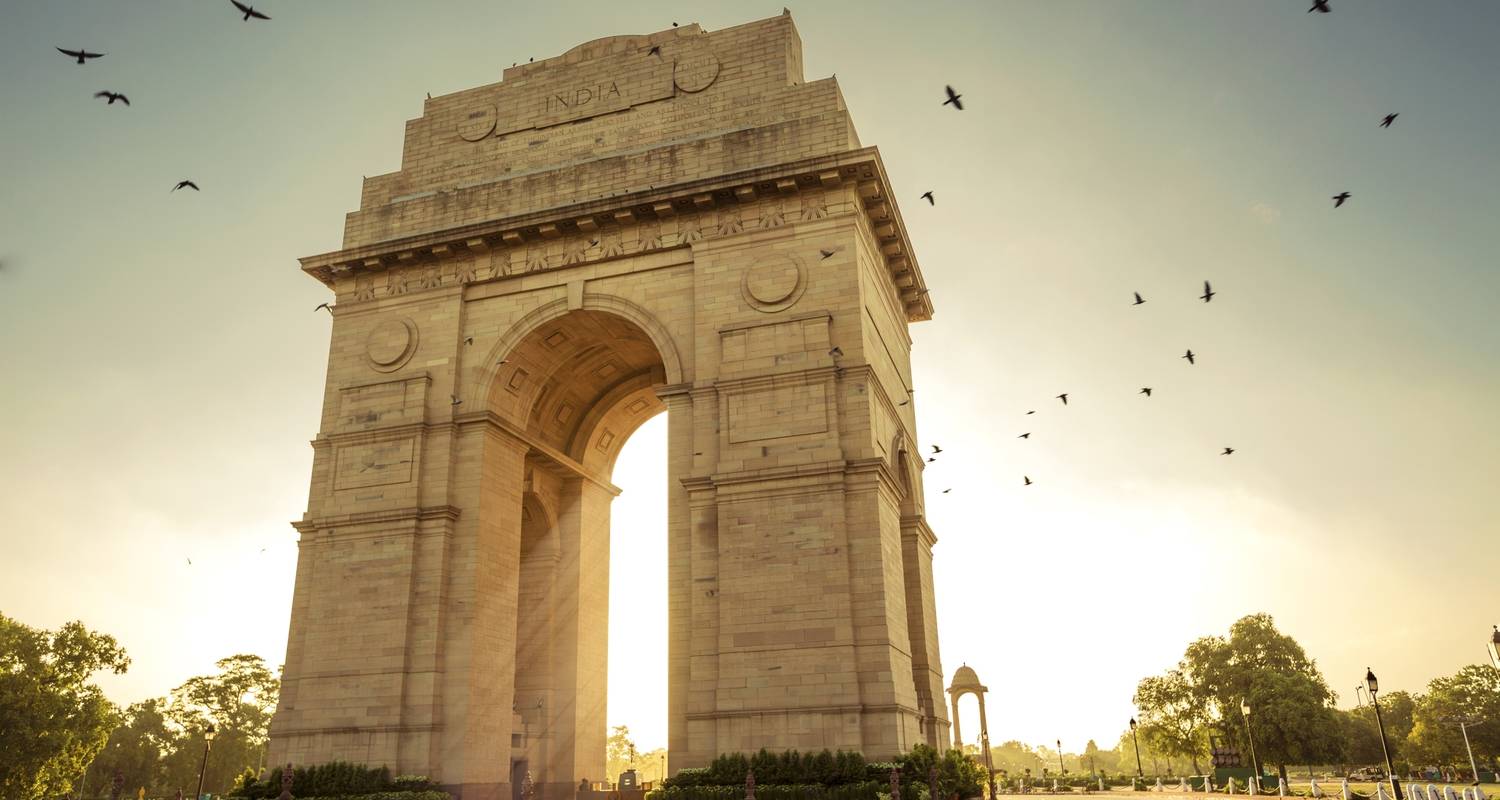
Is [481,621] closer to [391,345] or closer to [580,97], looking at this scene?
[391,345]

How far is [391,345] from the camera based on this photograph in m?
27.2

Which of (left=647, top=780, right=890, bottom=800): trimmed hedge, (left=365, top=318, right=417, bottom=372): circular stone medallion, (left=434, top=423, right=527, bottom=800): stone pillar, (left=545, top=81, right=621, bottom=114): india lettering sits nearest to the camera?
(left=647, top=780, right=890, bottom=800): trimmed hedge

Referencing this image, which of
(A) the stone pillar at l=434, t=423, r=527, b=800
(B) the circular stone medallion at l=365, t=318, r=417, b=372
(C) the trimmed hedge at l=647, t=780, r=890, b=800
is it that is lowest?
(C) the trimmed hedge at l=647, t=780, r=890, b=800

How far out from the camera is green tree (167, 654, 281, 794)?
71.6 m

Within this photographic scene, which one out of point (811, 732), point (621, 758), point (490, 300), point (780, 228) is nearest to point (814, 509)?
point (811, 732)

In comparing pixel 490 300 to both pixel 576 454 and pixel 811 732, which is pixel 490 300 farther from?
pixel 811 732

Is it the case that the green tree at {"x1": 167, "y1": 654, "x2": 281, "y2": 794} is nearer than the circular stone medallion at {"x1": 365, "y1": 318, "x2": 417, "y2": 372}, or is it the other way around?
the circular stone medallion at {"x1": 365, "y1": 318, "x2": 417, "y2": 372}

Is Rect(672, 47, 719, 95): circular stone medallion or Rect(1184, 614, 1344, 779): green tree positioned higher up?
Rect(672, 47, 719, 95): circular stone medallion

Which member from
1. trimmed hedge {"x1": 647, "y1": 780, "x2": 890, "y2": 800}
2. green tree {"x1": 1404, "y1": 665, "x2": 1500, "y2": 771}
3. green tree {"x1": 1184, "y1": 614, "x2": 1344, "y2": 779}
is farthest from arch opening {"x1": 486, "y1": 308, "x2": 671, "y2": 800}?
green tree {"x1": 1404, "y1": 665, "x2": 1500, "y2": 771}

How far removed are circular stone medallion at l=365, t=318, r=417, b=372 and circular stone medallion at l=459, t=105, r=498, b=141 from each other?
6419 millimetres

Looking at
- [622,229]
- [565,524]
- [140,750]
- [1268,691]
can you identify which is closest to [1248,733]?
[1268,691]

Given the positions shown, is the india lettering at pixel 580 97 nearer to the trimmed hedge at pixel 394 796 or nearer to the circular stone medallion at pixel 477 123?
the circular stone medallion at pixel 477 123

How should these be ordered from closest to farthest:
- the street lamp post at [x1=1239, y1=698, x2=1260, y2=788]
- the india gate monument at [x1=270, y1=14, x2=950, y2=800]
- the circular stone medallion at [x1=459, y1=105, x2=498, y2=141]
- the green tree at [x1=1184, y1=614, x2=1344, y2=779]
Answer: the india gate monument at [x1=270, y1=14, x2=950, y2=800] → the circular stone medallion at [x1=459, y1=105, x2=498, y2=141] → the street lamp post at [x1=1239, y1=698, x2=1260, y2=788] → the green tree at [x1=1184, y1=614, x2=1344, y2=779]

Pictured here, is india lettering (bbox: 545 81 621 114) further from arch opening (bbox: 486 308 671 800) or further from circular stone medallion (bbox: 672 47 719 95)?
arch opening (bbox: 486 308 671 800)
